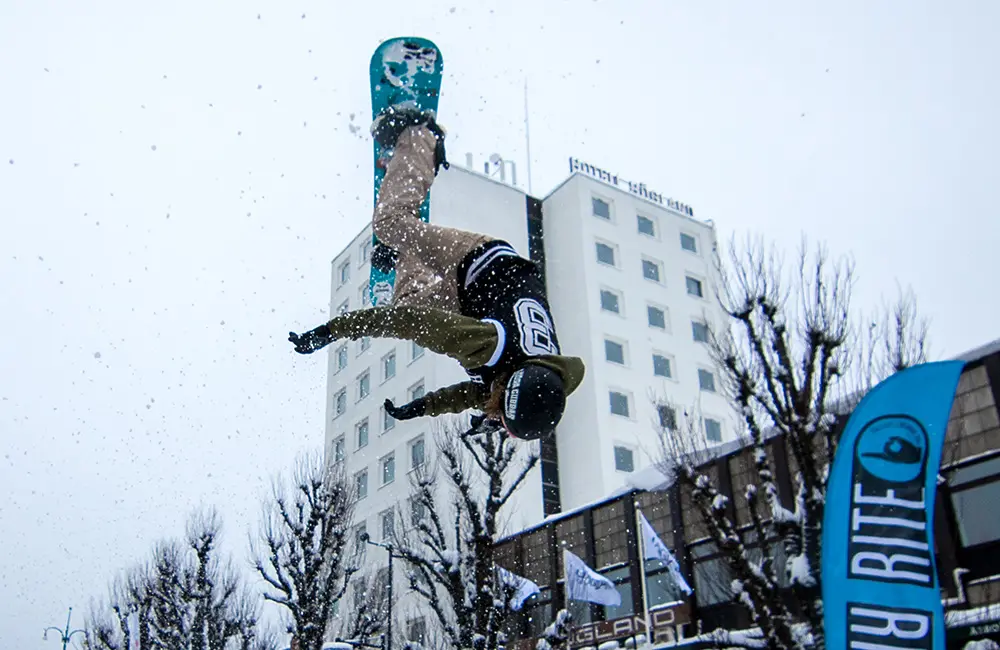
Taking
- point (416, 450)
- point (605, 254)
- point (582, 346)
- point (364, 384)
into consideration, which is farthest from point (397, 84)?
point (364, 384)

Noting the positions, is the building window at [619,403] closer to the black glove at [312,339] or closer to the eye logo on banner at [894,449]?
the eye logo on banner at [894,449]

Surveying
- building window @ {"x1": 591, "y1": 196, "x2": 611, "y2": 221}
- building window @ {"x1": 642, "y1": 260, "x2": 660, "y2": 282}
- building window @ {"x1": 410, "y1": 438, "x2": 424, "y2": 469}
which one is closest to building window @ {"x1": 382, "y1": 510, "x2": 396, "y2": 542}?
building window @ {"x1": 410, "y1": 438, "x2": 424, "y2": 469}

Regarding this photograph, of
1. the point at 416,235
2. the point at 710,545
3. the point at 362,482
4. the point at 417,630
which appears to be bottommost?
the point at 416,235

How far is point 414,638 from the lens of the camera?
29578 millimetres

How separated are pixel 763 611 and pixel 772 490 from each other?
5.05 feet

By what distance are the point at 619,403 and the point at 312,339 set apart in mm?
30070

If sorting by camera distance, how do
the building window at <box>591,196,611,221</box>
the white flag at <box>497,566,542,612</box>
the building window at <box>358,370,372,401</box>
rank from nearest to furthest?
the white flag at <box>497,566,542,612</box> < the building window at <box>591,196,611,221</box> < the building window at <box>358,370,372,401</box>

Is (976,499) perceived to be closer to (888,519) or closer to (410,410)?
(888,519)

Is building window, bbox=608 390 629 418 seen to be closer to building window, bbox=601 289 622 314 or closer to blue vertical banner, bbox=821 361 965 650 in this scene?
building window, bbox=601 289 622 314

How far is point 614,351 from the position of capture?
3522cm

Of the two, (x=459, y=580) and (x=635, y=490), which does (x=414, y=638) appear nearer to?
(x=635, y=490)

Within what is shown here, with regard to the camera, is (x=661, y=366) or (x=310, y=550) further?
(x=661, y=366)

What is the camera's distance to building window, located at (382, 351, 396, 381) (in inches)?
1446

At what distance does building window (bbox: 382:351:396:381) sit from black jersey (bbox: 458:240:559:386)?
3233 centimetres
